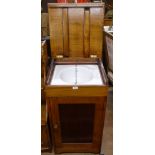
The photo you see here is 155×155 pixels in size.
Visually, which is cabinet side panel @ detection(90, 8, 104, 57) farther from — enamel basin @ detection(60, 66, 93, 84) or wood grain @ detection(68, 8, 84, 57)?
enamel basin @ detection(60, 66, 93, 84)

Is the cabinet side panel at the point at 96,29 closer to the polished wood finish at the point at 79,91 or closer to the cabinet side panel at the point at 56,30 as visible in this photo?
the polished wood finish at the point at 79,91

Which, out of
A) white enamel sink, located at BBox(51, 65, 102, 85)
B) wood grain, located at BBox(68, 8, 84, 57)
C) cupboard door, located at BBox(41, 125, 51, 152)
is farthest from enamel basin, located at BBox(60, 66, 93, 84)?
cupboard door, located at BBox(41, 125, 51, 152)

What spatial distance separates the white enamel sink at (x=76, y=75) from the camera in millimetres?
1821

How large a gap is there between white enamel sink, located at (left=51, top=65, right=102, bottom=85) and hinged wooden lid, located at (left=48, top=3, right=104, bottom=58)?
140 mm

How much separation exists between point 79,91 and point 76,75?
279mm

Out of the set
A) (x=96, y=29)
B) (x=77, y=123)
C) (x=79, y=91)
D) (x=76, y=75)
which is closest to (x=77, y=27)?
(x=96, y=29)

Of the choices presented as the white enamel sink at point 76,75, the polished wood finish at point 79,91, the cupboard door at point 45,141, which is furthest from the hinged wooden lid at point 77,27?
the cupboard door at point 45,141

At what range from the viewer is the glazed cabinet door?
182 centimetres

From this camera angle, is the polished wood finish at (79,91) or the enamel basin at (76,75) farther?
the enamel basin at (76,75)
